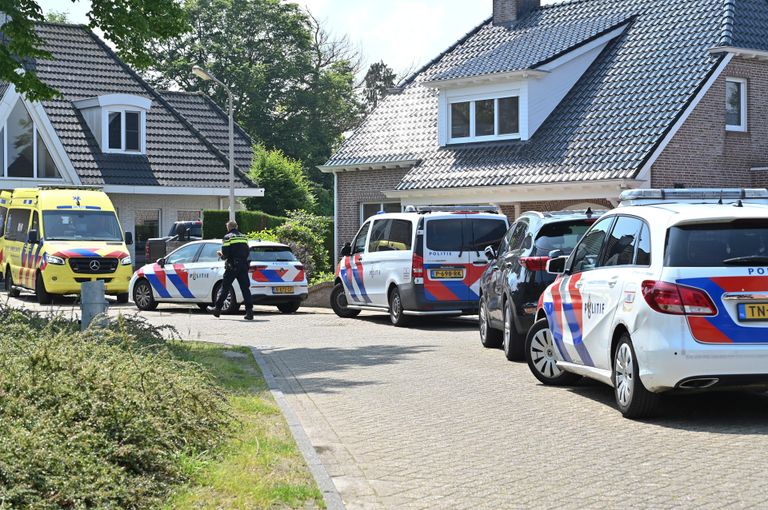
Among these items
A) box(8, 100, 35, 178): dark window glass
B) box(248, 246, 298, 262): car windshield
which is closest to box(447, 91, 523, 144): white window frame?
box(248, 246, 298, 262): car windshield

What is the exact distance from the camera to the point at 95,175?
133 feet

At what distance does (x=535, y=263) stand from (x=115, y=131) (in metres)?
30.0

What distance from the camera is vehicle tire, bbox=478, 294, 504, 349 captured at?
1688cm

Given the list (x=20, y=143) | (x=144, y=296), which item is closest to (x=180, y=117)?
(x=20, y=143)

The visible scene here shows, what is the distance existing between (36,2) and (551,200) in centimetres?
1569

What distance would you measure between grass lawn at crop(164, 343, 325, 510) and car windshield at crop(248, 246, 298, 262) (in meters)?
14.3

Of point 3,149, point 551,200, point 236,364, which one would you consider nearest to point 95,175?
point 3,149

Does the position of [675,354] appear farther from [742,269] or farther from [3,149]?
[3,149]

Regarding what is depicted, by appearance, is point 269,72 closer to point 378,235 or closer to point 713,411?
point 378,235

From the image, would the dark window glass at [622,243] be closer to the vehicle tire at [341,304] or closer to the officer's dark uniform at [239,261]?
the officer's dark uniform at [239,261]

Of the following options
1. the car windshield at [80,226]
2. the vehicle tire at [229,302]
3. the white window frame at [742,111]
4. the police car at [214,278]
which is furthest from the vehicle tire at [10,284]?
the white window frame at [742,111]

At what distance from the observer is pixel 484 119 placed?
112 feet

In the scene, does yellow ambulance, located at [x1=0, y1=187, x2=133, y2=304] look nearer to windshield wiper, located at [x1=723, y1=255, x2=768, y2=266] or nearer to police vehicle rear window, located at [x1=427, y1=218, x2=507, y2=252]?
police vehicle rear window, located at [x1=427, y1=218, x2=507, y2=252]

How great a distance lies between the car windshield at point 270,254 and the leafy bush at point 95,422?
1482 cm
